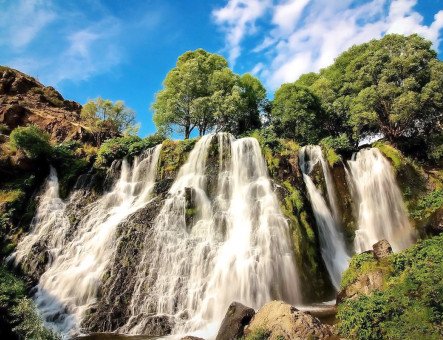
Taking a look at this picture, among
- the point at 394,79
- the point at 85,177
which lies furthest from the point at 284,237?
the point at 394,79

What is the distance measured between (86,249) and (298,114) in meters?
23.1

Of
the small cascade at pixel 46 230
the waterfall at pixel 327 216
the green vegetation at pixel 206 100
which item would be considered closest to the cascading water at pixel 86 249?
the small cascade at pixel 46 230

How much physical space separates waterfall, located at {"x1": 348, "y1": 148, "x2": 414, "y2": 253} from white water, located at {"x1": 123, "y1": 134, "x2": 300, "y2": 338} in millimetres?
7593

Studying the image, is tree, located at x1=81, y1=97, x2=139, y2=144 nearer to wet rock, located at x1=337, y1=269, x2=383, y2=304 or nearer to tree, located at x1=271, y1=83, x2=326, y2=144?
tree, located at x1=271, y1=83, x2=326, y2=144

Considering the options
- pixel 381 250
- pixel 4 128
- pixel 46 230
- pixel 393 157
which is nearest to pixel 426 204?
pixel 393 157

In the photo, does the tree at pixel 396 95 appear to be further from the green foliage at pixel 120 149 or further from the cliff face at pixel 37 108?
the cliff face at pixel 37 108

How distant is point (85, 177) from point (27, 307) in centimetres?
1561

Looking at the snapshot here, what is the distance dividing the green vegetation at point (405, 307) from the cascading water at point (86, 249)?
11.2 metres

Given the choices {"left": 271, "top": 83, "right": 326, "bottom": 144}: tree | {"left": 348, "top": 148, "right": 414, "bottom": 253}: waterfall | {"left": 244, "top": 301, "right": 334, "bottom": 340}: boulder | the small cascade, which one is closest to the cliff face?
the small cascade

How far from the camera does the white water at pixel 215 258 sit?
609 inches

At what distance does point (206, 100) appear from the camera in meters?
34.2

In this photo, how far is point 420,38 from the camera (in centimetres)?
3259

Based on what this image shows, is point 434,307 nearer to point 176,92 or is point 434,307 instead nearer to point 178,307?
point 178,307

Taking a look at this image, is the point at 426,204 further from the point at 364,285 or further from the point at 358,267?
the point at 364,285
